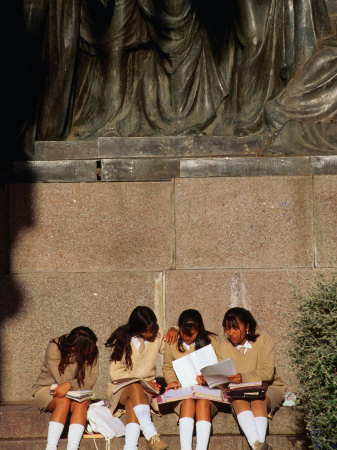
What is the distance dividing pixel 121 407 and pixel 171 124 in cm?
327

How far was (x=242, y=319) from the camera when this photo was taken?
9.16m

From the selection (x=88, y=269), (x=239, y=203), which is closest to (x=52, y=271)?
(x=88, y=269)

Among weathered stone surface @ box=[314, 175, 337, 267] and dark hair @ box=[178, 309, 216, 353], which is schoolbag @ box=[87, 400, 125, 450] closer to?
dark hair @ box=[178, 309, 216, 353]

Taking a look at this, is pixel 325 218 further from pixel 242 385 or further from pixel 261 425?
pixel 261 425

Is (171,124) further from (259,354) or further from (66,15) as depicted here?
(259,354)

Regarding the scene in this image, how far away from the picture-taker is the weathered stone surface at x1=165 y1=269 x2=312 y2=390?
9781 millimetres

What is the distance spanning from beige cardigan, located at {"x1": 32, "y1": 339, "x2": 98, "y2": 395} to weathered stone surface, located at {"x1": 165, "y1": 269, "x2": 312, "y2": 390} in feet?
3.59

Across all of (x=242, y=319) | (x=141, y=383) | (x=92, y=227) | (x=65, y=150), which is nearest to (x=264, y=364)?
(x=242, y=319)

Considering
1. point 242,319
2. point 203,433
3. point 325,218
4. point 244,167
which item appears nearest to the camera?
point 203,433

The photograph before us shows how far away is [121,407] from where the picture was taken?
9.06 m

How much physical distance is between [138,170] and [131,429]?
292 cm

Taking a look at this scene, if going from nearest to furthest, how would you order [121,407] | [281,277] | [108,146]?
[121,407] < [281,277] < [108,146]

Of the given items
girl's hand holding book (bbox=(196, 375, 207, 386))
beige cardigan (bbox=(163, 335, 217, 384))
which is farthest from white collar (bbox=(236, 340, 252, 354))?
girl's hand holding book (bbox=(196, 375, 207, 386))

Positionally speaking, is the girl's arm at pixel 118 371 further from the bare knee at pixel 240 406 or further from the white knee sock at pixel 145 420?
the bare knee at pixel 240 406
